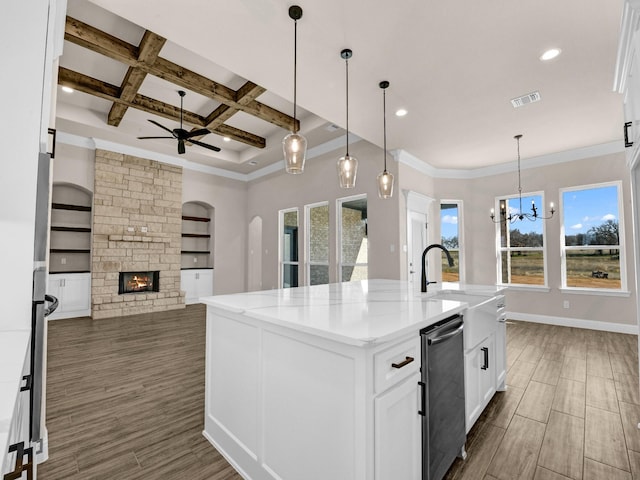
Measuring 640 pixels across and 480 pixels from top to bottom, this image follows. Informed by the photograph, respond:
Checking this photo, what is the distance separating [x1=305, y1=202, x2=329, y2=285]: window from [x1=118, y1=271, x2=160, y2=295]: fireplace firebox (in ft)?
10.8

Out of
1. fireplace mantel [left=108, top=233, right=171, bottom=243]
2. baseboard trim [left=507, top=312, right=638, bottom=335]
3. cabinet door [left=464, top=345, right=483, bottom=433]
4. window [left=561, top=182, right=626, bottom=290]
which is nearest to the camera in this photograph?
cabinet door [left=464, top=345, right=483, bottom=433]

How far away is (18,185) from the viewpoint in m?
1.05

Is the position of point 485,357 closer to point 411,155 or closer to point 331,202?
point 411,155

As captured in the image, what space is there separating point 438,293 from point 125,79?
15.0 feet

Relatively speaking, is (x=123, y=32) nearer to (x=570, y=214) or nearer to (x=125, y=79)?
(x=125, y=79)

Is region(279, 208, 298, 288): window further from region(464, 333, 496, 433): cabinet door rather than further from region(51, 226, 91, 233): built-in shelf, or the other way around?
region(464, 333, 496, 433): cabinet door

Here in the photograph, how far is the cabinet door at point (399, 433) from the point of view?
A: 4.02 feet

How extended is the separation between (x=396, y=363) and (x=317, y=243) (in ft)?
16.7

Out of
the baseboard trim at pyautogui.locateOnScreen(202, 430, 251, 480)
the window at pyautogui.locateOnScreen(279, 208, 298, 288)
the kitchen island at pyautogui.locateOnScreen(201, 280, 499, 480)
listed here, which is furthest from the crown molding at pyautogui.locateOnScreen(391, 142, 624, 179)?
the baseboard trim at pyautogui.locateOnScreen(202, 430, 251, 480)

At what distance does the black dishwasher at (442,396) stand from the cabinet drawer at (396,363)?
77 millimetres

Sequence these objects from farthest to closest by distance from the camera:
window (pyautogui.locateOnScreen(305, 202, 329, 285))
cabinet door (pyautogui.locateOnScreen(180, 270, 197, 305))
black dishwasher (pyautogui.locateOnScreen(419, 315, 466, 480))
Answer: cabinet door (pyautogui.locateOnScreen(180, 270, 197, 305))
window (pyautogui.locateOnScreen(305, 202, 329, 285))
black dishwasher (pyautogui.locateOnScreen(419, 315, 466, 480))

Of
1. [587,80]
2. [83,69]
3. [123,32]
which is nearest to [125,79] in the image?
[83,69]

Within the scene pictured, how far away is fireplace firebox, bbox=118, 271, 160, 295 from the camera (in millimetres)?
6285

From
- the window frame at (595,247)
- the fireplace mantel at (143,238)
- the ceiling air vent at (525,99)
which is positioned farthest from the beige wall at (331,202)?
the window frame at (595,247)
